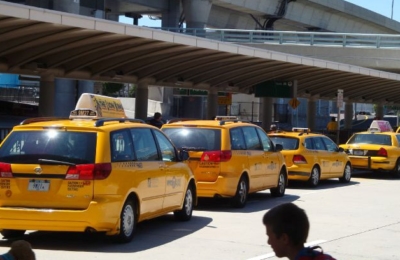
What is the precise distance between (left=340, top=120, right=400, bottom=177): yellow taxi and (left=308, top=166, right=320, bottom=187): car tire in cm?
418

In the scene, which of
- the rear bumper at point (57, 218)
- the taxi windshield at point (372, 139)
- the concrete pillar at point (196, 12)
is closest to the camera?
the rear bumper at point (57, 218)

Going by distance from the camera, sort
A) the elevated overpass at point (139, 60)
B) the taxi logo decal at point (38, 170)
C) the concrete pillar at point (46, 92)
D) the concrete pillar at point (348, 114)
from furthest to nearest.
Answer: the concrete pillar at point (348, 114)
the concrete pillar at point (46, 92)
the elevated overpass at point (139, 60)
the taxi logo decal at point (38, 170)

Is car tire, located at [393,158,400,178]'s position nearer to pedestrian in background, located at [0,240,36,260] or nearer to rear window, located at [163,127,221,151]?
rear window, located at [163,127,221,151]

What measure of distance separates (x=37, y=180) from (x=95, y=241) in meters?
1.47

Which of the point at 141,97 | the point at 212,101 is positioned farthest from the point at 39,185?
the point at 212,101

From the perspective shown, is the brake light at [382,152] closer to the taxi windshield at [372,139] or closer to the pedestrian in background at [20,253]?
the taxi windshield at [372,139]

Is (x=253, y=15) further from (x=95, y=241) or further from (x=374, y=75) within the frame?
(x=95, y=241)

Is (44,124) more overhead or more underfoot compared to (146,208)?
more overhead

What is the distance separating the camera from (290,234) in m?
4.11

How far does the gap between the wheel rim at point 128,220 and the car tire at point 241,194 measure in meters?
4.51

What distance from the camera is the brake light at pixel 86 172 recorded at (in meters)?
10.2

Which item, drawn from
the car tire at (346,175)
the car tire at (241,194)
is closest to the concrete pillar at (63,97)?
the car tire at (346,175)

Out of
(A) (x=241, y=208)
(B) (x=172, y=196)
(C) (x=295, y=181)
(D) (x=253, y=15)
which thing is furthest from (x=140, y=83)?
(D) (x=253, y=15)

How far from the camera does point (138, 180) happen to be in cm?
1112
